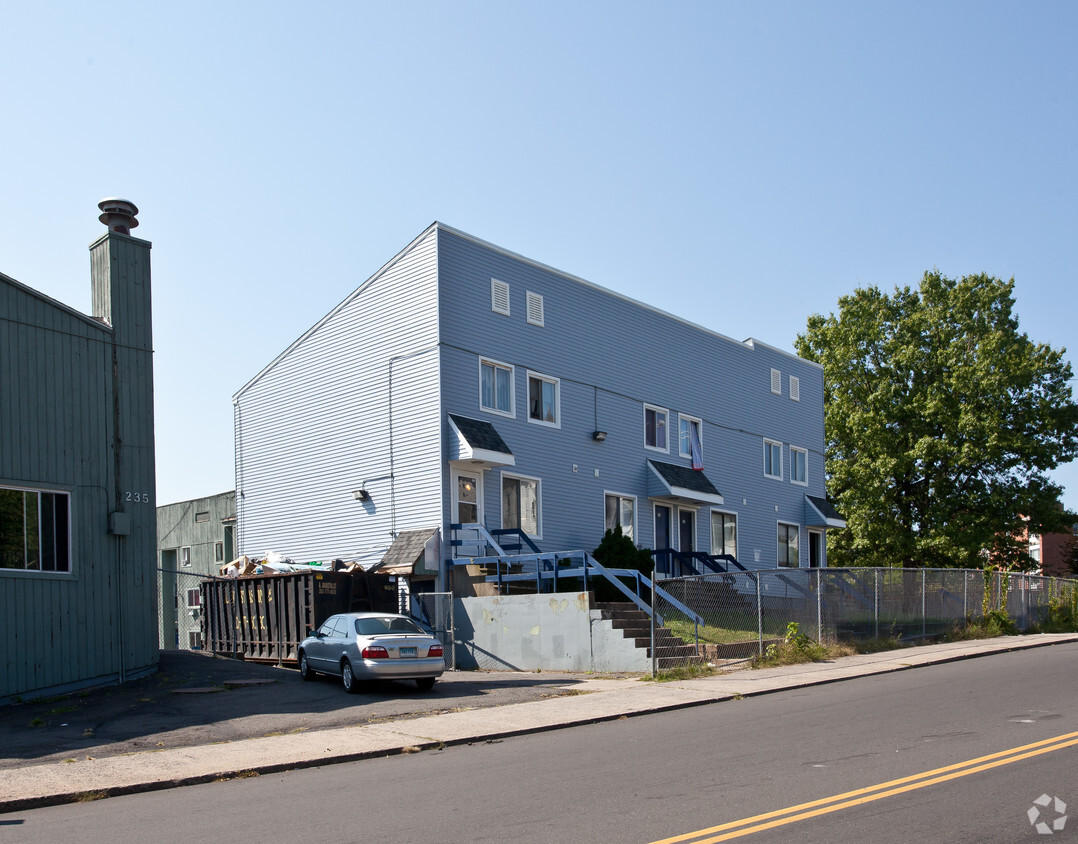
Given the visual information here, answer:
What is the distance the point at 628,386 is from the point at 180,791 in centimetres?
2148

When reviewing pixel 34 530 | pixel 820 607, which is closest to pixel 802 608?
pixel 820 607

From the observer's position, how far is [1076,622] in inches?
1259

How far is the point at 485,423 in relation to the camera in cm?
2555

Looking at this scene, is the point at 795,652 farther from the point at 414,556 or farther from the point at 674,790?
the point at 674,790

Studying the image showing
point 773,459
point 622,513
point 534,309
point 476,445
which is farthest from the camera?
point 773,459

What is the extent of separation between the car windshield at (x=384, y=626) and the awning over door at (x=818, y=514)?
22.2 metres

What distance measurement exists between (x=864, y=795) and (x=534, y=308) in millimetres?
20588

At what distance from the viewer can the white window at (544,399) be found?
27297 mm

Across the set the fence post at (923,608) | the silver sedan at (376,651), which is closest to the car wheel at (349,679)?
the silver sedan at (376,651)

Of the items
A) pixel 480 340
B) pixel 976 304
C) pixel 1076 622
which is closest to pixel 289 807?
pixel 480 340

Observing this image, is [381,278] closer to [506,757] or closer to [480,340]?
[480,340]

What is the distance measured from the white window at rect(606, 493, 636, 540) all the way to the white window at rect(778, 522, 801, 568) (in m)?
8.52

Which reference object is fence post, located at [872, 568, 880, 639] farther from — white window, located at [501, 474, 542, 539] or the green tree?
the green tree

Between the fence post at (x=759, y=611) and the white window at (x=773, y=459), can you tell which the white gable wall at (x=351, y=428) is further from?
the white window at (x=773, y=459)
